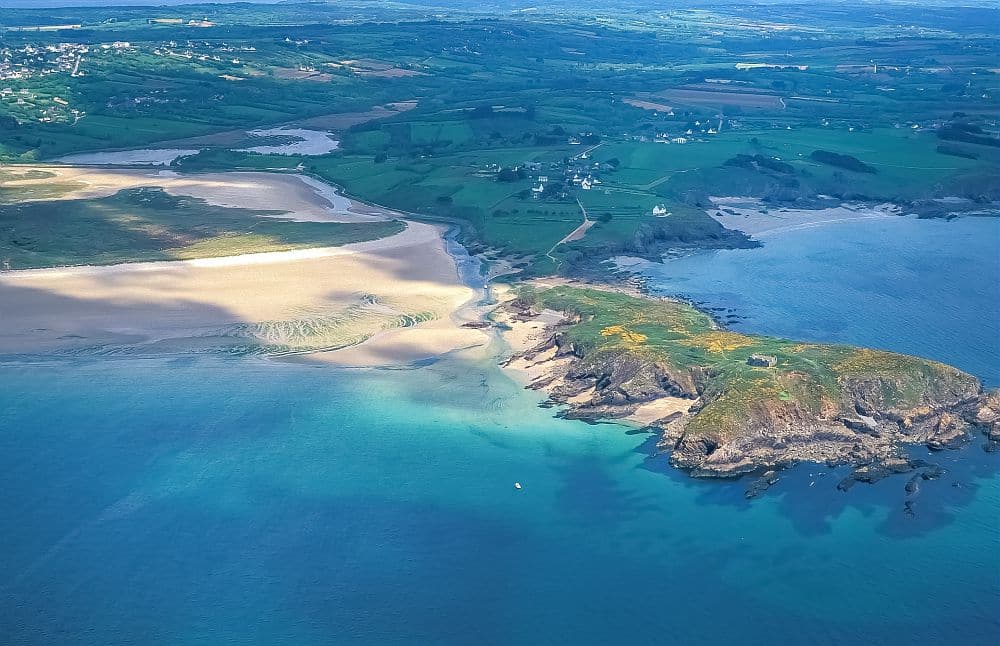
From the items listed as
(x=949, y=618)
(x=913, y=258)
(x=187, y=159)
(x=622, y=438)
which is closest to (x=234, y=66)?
(x=187, y=159)

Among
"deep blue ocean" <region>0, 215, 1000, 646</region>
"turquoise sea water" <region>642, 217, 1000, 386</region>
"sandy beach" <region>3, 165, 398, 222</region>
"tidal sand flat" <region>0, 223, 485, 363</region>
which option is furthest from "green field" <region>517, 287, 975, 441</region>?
"sandy beach" <region>3, 165, 398, 222</region>

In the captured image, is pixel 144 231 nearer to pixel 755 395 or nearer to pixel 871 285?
pixel 755 395

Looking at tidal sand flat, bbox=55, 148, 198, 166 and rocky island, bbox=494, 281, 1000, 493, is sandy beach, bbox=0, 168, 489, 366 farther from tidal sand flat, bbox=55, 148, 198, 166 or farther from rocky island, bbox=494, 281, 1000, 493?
tidal sand flat, bbox=55, 148, 198, 166

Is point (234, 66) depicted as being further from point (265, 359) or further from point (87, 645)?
point (87, 645)

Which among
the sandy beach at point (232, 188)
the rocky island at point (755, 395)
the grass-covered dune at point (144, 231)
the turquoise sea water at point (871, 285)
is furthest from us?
the sandy beach at point (232, 188)

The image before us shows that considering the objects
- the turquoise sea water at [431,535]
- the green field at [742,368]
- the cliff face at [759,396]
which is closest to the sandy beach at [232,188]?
the green field at [742,368]

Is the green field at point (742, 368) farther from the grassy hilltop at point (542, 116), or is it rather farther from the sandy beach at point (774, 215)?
the sandy beach at point (774, 215)
